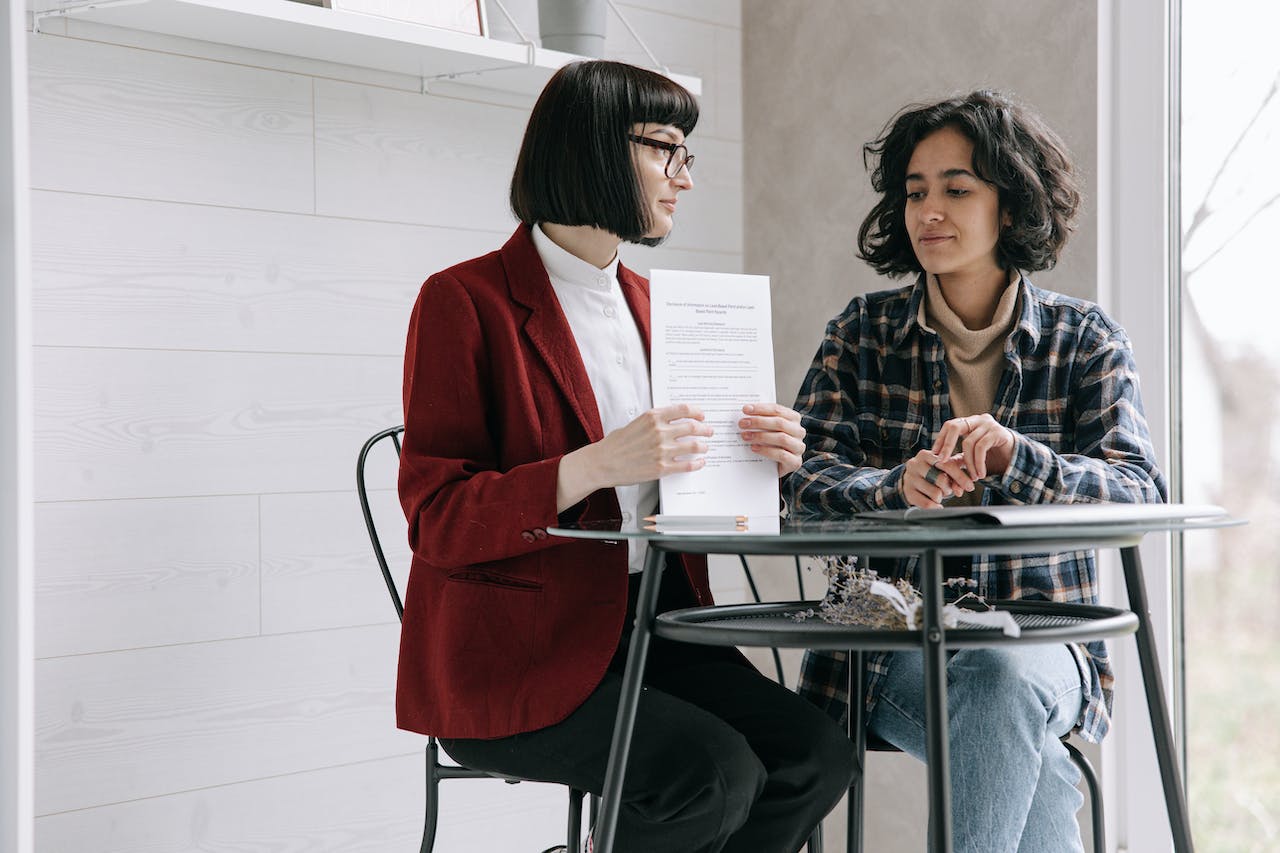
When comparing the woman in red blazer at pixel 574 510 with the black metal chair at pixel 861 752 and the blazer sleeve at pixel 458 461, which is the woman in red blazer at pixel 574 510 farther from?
the black metal chair at pixel 861 752

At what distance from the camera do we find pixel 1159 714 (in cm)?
136

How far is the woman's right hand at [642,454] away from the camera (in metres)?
1.37

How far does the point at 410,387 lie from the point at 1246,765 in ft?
5.22

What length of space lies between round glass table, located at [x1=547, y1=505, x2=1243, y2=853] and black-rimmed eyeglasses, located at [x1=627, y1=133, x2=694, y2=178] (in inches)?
20.6

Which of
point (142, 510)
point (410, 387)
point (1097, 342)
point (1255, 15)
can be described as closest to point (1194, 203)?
point (1255, 15)

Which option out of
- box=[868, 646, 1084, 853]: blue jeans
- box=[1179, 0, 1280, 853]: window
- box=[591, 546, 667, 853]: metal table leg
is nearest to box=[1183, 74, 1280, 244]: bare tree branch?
box=[1179, 0, 1280, 853]: window

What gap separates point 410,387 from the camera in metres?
1.56

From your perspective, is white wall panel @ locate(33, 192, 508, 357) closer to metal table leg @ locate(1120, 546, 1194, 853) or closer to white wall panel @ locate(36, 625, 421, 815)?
white wall panel @ locate(36, 625, 421, 815)

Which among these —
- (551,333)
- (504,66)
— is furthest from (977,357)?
(504,66)

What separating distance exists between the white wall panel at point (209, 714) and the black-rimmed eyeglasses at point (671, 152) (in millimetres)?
1043

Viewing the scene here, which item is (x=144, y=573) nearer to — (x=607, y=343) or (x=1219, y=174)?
(x=607, y=343)

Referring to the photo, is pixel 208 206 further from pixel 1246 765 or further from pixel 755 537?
pixel 1246 765

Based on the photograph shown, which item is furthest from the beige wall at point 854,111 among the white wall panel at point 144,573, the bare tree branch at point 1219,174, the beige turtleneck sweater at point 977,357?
the white wall panel at point 144,573

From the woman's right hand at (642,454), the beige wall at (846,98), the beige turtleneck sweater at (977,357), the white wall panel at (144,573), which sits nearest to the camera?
the woman's right hand at (642,454)
